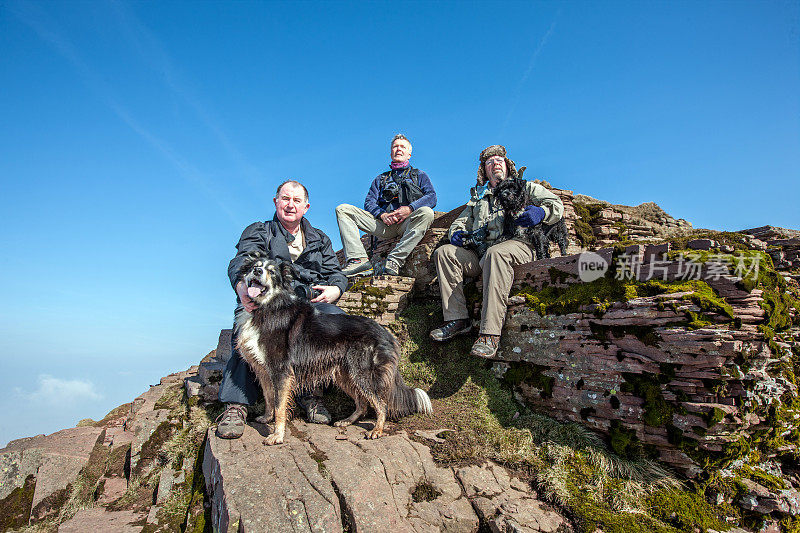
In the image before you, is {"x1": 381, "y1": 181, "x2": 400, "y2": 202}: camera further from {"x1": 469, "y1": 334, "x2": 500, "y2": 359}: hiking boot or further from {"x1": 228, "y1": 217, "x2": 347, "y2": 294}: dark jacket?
{"x1": 469, "y1": 334, "x2": 500, "y2": 359}: hiking boot

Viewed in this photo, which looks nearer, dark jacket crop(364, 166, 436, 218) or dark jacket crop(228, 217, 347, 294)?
dark jacket crop(228, 217, 347, 294)

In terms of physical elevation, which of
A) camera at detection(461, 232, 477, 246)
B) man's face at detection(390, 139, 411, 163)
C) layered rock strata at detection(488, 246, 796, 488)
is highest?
man's face at detection(390, 139, 411, 163)

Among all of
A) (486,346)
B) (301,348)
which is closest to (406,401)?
(486,346)

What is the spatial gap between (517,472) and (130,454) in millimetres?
4606

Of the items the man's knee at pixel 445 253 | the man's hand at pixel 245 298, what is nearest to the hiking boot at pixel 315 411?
the man's hand at pixel 245 298

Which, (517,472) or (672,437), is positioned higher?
(672,437)

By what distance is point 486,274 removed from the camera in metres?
5.29

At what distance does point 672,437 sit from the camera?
12.2ft

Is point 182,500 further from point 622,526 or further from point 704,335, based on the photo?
point 704,335

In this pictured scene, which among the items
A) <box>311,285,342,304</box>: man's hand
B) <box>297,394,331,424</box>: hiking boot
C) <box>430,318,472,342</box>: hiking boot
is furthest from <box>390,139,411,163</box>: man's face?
<box>297,394,331,424</box>: hiking boot

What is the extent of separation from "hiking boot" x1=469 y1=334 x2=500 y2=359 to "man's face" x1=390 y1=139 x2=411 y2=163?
4.53 metres

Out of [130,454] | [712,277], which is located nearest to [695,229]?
[712,277]

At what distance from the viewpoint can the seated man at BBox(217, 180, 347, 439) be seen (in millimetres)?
4266

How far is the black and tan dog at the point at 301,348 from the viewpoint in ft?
13.3
